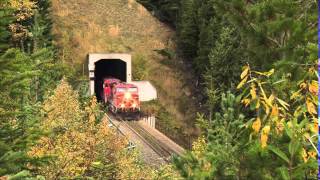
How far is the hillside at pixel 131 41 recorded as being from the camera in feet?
170

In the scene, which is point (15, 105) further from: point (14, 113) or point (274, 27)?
point (274, 27)

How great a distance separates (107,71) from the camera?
61.5 metres

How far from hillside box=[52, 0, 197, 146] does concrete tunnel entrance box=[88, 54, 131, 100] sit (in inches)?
72.1

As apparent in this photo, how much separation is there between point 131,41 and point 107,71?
21.1 feet

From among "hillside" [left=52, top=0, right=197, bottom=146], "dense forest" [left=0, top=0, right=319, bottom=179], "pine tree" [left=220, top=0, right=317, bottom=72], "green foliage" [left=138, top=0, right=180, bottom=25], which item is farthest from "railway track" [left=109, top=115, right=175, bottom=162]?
"green foliage" [left=138, top=0, right=180, bottom=25]

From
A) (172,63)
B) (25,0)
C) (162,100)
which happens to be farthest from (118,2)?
(25,0)

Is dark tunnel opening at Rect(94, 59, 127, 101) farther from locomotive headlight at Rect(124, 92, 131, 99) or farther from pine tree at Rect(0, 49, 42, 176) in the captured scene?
pine tree at Rect(0, 49, 42, 176)

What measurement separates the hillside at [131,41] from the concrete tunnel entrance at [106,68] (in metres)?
1.83

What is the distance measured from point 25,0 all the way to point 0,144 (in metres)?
26.4

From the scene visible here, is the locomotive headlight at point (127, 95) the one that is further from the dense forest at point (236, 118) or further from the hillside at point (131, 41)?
the dense forest at point (236, 118)

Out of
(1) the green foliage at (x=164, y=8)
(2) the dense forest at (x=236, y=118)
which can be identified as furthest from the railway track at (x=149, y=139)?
(1) the green foliage at (x=164, y=8)

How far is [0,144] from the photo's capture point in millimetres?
9148

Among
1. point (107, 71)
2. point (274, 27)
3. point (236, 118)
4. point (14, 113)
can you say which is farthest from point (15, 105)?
point (107, 71)

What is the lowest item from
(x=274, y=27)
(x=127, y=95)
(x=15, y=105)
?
(x=127, y=95)
